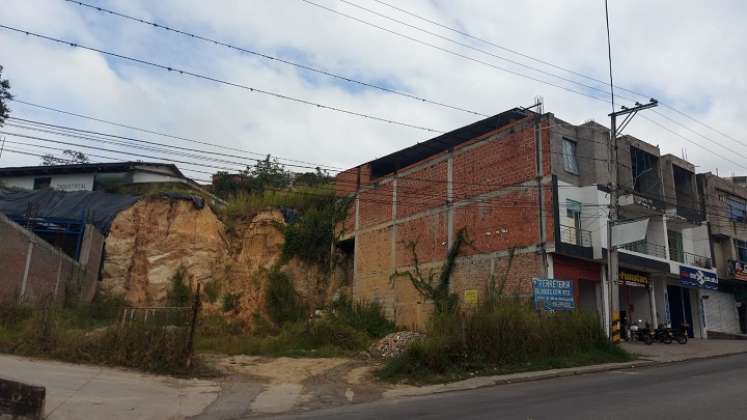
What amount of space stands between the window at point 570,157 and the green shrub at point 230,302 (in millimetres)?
Answer: 18245

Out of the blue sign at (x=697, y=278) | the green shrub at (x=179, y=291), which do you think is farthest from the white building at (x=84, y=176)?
the blue sign at (x=697, y=278)

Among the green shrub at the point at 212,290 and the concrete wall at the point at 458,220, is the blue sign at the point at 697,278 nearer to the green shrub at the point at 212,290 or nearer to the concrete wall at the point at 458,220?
the concrete wall at the point at 458,220

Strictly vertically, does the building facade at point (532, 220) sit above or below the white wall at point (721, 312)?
above

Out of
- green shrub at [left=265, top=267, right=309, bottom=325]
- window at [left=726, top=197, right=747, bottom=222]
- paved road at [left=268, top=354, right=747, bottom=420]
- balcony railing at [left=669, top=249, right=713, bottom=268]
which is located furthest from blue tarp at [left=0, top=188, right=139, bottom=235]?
window at [left=726, top=197, right=747, bottom=222]

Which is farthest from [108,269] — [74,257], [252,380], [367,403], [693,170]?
[693,170]

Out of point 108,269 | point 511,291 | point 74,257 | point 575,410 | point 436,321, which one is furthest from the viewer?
point 108,269

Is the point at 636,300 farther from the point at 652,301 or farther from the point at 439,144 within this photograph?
the point at 439,144

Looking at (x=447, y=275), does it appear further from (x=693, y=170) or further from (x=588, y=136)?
(x=693, y=170)

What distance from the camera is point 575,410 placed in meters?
9.41

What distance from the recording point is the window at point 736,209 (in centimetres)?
3678

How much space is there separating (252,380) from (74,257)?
15.6 m

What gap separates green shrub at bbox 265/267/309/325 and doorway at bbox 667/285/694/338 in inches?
872

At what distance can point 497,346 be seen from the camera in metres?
16.5

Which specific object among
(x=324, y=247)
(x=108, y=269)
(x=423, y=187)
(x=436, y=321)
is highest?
(x=423, y=187)
